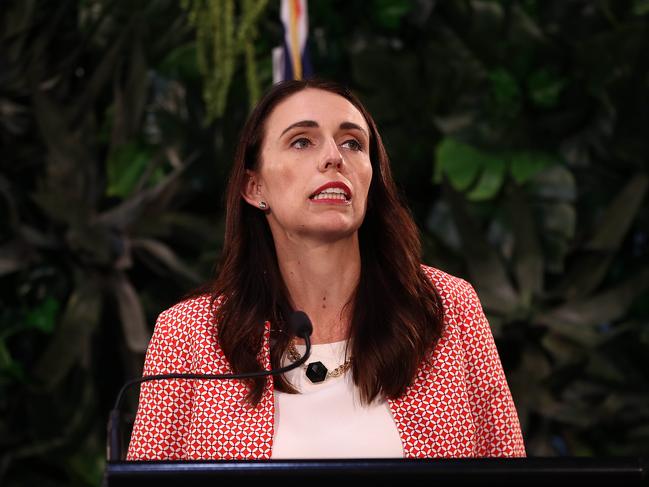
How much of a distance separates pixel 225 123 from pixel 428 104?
88cm

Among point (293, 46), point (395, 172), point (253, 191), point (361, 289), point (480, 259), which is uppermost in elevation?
point (253, 191)

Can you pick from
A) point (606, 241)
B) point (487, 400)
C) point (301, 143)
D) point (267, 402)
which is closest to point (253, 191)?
point (301, 143)

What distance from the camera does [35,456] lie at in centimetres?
421

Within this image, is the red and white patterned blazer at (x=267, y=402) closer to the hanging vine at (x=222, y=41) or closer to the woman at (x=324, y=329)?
the woman at (x=324, y=329)

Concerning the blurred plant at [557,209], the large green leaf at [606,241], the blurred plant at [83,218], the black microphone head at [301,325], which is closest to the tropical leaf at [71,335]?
the blurred plant at [83,218]

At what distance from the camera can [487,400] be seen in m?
1.60

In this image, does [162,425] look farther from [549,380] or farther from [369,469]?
[549,380]

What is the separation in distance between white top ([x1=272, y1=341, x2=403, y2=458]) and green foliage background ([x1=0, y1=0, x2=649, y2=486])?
230 cm

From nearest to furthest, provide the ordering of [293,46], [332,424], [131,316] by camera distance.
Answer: [332,424]
[293,46]
[131,316]

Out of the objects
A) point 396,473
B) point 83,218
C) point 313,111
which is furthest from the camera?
point 83,218

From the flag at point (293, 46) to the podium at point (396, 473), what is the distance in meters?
2.25

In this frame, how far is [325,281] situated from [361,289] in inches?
2.3

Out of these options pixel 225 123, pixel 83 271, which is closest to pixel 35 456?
pixel 83 271

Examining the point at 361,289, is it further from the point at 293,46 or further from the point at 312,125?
the point at 293,46
